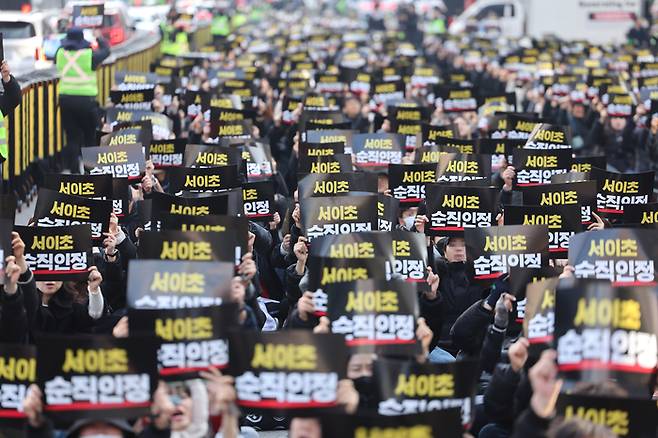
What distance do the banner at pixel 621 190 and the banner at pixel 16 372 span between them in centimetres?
684

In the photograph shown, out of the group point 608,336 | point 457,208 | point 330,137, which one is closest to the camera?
point 608,336

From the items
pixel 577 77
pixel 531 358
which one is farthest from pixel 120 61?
pixel 531 358

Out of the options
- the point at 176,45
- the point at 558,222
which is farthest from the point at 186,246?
the point at 176,45

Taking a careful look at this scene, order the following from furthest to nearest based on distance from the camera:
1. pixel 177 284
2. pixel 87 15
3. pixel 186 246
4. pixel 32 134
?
pixel 87 15, pixel 32 134, pixel 186 246, pixel 177 284

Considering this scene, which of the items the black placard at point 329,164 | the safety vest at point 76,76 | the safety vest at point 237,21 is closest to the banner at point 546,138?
the black placard at point 329,164

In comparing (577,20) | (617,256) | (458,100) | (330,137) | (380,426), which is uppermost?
(380,426)

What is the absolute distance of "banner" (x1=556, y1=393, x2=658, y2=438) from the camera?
27.6ft

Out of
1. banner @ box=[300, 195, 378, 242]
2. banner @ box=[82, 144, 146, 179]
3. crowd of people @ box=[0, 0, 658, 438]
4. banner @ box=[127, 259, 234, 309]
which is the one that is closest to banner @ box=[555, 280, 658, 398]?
crowd of people @ box=[0, 0, 658, 438]

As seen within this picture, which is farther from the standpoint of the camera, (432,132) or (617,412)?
(432,132)

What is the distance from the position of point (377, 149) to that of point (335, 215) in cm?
562

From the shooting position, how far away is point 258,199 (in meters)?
14.4

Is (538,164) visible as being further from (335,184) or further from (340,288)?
(340,288)

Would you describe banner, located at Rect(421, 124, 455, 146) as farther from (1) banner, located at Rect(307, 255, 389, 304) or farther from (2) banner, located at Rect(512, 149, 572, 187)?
(1) banner, located at Rect(307, 255, 389, 304)

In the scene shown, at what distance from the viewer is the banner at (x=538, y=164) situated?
16.1m
